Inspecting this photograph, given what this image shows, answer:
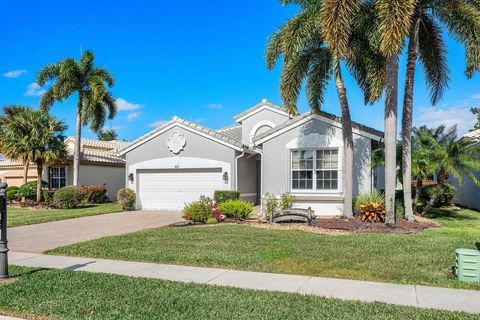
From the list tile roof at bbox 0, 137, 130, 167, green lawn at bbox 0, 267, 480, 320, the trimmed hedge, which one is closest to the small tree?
tile roof at bbox 0, 137, 130, 167

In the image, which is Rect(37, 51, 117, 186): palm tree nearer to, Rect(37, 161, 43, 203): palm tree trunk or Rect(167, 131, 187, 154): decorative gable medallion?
Rect(37, 161, 43, 203): palm tree trunk

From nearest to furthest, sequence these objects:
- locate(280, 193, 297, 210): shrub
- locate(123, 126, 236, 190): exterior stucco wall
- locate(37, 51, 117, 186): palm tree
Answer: locate(280, 193, 297, 210): shrub < locate(123, 126, 236, 190): exterior stucco wall < locate(37, 51, 117, 186): palm tree

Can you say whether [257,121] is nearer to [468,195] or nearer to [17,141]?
[468,195]

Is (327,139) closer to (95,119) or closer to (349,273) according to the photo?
(349,273)

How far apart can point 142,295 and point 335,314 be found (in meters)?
2.77

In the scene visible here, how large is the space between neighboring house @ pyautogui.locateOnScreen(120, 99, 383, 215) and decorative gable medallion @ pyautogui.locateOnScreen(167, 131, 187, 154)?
0.05 m

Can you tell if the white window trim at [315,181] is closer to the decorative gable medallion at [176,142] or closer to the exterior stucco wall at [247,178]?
the exterior stucco wall at [247,178]

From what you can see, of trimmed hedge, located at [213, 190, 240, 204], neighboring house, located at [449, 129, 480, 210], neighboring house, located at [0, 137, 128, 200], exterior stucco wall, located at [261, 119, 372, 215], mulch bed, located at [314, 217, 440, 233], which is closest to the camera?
mulch bed, located at [314, 217, 440, 233]

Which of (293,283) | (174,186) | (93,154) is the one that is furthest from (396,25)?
(93,154)

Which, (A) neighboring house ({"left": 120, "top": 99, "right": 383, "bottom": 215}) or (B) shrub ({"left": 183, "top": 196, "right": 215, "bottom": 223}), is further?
(A) neighboring house ({"left": 120, "top": 99, "right": 383, "bottom": 215})

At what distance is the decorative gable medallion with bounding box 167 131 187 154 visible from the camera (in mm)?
20281

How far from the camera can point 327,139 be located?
55.5 feet

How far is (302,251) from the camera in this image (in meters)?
9.16

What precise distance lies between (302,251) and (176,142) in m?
12.5
